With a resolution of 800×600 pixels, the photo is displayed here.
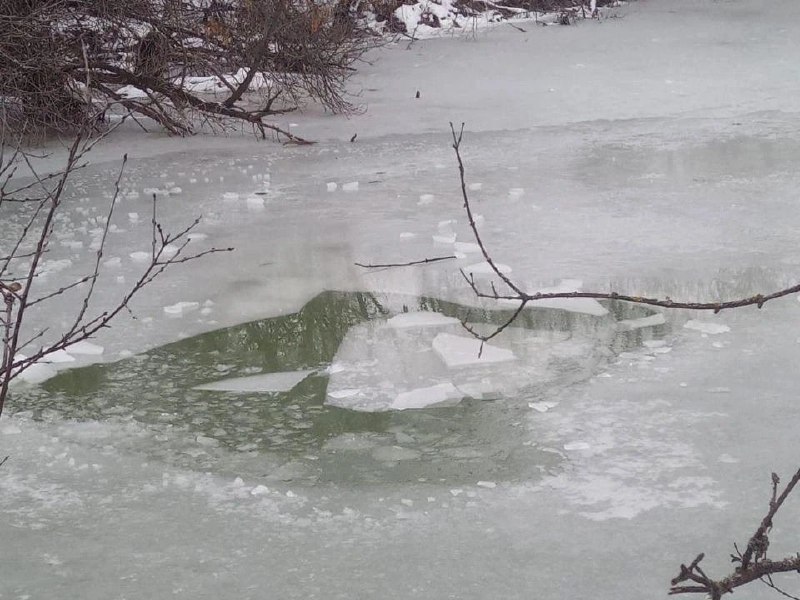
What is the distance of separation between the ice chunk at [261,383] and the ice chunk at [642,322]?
1209 millimetres

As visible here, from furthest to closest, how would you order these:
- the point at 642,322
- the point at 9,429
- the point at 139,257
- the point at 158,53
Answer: the point at 158,53
the point at 139,257
the point at 642,322
the point at 9,429

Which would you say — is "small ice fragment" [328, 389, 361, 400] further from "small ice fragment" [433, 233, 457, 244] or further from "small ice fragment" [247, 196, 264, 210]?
"small ice fragment" [247, 196, 264, 210]

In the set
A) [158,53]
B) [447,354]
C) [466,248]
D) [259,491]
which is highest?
[158,53]

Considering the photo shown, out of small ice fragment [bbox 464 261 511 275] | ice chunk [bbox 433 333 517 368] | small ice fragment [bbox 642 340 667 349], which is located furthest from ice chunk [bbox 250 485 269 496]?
small ice fragment [bbox 464 261 511 275]

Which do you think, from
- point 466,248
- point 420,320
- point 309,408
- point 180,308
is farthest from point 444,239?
point 309,408

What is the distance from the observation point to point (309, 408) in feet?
11.5

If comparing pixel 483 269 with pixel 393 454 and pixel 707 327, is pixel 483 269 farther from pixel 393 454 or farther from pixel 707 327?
pixel 393 454

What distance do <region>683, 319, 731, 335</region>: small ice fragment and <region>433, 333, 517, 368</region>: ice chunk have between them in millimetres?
724

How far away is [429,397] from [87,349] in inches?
55.4

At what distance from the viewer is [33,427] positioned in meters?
3.43

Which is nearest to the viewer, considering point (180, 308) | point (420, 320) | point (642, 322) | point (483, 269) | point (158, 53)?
point (642, 322)

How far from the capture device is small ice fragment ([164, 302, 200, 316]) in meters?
4.48

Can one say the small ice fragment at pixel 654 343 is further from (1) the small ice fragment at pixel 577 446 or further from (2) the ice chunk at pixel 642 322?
(1) the small ice fragment at pixel 577 446

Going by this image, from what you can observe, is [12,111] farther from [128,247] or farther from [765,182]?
[765,182]
